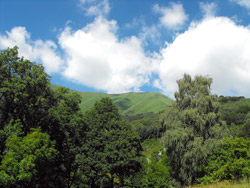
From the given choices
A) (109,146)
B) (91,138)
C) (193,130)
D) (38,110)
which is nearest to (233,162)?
(193,130)

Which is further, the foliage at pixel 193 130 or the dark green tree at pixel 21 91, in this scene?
the foliage at pixel 193 130

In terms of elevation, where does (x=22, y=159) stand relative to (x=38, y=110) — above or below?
below

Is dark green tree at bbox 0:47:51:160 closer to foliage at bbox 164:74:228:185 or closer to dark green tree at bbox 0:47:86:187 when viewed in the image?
dark green tree at bbox 0:47:86:187

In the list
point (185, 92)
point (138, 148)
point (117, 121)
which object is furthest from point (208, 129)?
point (117, 121)

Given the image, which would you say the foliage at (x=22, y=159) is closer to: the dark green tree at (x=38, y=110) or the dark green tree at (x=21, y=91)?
the dark green tree at (x=38, y=110)

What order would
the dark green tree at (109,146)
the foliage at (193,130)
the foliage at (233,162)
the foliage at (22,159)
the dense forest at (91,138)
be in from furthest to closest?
the foliage at (193,130), the dark green tree at (109,146), the dense forest at (91,138), the foliage at (233,162), the foliage at (22,159)

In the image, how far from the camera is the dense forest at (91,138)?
56.4 feet

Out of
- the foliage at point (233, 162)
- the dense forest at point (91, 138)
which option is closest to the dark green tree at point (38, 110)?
the dense forest at point (91, 138)

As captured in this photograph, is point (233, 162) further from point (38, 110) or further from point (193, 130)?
point (38, 110)

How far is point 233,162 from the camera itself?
58.8 feet

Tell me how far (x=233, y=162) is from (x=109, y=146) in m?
13.6

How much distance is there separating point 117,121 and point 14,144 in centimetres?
1300

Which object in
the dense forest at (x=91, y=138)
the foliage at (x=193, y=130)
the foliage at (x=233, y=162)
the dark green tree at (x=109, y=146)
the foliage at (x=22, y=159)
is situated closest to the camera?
the foliage at (x=22, y=159)

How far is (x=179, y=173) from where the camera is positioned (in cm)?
3027
